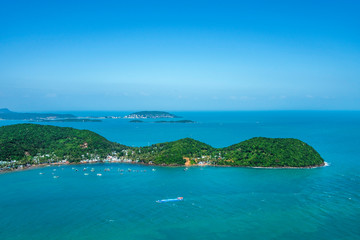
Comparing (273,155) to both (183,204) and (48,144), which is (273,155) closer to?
(183,204)

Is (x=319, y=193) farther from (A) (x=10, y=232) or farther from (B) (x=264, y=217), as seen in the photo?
(A) (x=10, y=232)

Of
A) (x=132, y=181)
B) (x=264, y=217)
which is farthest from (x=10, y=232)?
(x=264, y=217)

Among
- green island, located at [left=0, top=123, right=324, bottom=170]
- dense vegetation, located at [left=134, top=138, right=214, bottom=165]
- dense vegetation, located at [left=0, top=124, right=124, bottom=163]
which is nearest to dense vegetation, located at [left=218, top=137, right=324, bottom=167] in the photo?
green island, located at [left=0, top=123, right=324, bottom=170]

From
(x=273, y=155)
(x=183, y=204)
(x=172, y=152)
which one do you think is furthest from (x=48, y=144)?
(x=273, y=155)

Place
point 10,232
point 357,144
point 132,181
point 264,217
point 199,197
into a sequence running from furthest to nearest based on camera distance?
1. point 357,144
2. point 132,181
3. point 199,197
4. point 264,217
5. point 10,232

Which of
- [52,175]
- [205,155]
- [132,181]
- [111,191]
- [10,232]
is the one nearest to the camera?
[10,232]

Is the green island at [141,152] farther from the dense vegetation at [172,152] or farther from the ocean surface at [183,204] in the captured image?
the ocean surface at [183,204]
